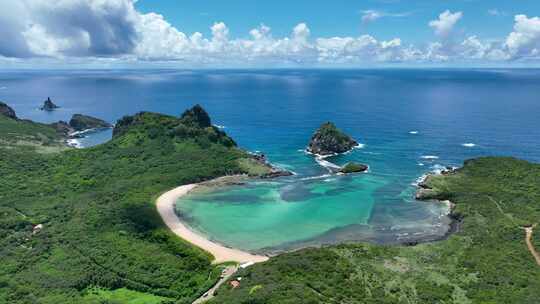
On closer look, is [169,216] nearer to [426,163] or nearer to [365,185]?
[365,185]

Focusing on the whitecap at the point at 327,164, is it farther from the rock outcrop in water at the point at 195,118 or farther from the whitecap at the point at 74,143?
the whitecap at the point at 74,143

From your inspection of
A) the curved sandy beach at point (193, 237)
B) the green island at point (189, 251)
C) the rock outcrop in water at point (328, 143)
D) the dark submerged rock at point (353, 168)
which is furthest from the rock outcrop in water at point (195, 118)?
the dark submerged rock at point (353, 168)

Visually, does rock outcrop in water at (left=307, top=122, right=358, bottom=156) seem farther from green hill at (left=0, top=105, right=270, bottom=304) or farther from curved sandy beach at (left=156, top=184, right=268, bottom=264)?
curved sandy beach at (left=156, top=184, right=268, bottom=264)

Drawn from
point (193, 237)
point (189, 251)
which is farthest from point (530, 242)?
point (193, 237)

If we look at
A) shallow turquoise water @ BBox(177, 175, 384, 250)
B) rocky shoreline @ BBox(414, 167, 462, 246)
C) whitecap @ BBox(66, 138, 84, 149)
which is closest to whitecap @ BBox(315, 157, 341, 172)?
shallow turquoise water @ BBox(177, 175, 384, 250)

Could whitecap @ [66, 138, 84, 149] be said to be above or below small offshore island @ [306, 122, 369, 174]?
below

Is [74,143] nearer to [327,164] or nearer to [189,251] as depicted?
[327,164]
